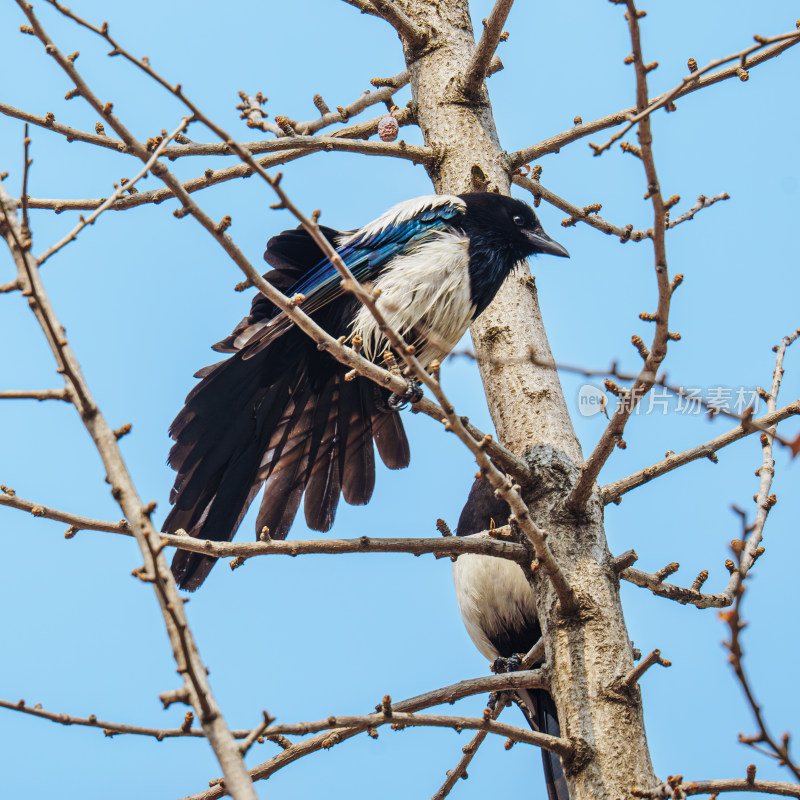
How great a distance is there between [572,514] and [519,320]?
3.08 ft

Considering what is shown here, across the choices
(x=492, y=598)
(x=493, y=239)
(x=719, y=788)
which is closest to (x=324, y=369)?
(x=493, y=239)

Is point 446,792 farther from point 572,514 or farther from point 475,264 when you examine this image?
point 475,264

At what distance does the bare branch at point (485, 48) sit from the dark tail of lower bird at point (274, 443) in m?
1.24

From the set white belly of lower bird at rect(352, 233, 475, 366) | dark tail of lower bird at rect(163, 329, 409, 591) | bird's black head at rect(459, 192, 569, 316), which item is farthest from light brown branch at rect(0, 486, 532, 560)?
bird's black head at rect(459, 192, 569, 316)

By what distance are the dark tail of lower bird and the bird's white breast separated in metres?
0.64

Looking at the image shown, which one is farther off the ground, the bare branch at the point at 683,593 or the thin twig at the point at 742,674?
the bare branch at the point at 683,593

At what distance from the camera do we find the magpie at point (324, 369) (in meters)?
3.53

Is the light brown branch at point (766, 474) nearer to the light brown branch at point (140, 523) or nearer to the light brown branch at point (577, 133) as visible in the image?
the light brown branch at point (577, 133)

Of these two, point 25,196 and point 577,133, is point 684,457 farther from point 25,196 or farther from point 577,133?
point 25,196

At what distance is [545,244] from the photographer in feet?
13.3

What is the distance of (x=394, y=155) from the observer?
377cm

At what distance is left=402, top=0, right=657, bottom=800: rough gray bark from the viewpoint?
2486 mm

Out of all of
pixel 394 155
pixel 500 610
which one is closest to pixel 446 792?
pixel 500 610

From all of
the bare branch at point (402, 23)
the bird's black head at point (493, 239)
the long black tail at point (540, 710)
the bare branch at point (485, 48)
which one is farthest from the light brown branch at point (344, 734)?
the bare branch at point (402, 23)
